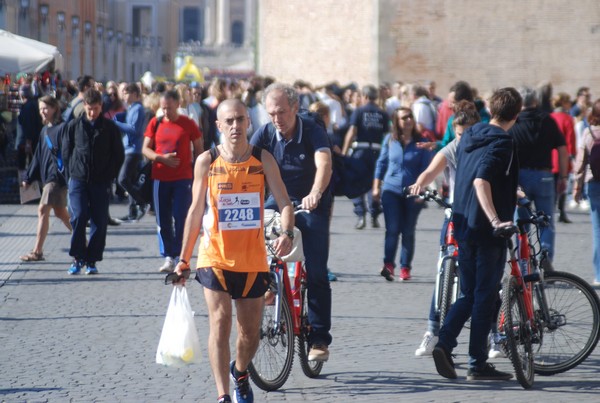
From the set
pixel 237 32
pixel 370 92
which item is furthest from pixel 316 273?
pixel 237 32

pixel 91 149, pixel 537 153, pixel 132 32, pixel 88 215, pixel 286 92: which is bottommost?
pixel 132 32

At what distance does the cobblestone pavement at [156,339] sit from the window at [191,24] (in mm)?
144087

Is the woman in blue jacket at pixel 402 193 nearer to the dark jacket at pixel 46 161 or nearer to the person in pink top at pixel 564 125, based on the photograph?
the dark jacket at pixel 46 161

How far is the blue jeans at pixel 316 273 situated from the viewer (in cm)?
723

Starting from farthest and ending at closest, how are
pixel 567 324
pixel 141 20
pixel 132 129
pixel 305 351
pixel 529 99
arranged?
pixel 141 20 → pixel 132 129 → pixel 529 99 → pixel 567 324 → pixel 305 351

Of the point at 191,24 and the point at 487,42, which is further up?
the point at 487,42

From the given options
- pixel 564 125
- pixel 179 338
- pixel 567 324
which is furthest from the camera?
pixel 564 125

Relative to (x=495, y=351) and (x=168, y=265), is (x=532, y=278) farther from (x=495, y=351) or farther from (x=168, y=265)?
(x=168, y=265)

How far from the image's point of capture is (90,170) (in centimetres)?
1141

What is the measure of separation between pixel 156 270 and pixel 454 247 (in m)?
4.45

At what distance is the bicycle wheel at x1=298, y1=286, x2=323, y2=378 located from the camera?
702 cm

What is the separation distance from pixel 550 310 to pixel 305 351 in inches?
54.4

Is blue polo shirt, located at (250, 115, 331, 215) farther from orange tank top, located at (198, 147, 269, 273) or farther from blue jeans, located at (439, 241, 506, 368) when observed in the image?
orange tank top, located at (198, 147, 269, 273)

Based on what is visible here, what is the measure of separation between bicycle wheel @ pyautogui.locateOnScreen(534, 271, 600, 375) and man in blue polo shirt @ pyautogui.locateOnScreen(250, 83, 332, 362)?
1.18 m
